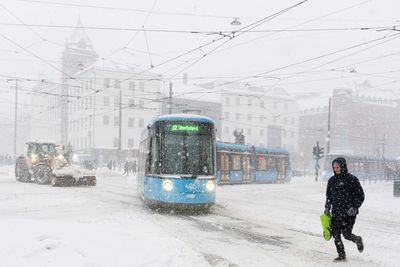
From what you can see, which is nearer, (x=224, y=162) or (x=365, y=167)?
(x=224, y=162)

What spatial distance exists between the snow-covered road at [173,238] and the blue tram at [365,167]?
92.7ft

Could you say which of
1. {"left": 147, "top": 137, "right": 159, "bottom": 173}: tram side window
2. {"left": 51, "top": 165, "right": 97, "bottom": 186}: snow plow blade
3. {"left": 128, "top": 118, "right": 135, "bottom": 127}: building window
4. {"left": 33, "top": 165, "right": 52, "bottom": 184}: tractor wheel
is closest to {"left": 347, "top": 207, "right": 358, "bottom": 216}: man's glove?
{"left": 147, "top": 137, "right": 159, "bottom": 173}: tram side window

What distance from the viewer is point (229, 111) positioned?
3634 inches

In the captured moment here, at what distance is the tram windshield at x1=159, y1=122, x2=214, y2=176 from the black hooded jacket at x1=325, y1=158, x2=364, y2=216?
6.54m

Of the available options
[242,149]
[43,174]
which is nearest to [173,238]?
[43,174]

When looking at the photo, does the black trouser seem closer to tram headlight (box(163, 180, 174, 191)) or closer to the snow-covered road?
the snow-covered road

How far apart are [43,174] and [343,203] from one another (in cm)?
2108

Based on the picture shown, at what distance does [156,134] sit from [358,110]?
308 ft

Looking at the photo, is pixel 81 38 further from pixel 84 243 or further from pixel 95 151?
pixel 84 243

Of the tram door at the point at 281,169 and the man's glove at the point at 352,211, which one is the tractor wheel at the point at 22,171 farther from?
the man's glove at the point at 352,211

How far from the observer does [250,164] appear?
1453 inches

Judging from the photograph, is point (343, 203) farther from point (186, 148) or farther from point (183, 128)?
point (183, 128)

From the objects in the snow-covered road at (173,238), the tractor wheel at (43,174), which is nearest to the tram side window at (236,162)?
the tractor wheel at (43,174)

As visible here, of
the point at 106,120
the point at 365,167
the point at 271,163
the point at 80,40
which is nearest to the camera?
the point at 271,163
